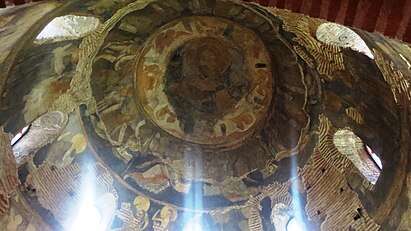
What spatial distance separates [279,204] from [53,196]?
4.00m

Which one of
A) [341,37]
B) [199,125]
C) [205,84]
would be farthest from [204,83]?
[341,37]

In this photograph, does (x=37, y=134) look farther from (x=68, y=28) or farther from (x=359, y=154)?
(x=359, y=154)

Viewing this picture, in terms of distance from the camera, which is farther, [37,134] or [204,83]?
[204,83]

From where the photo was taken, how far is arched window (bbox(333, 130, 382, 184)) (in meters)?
9.17

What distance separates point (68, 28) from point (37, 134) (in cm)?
208

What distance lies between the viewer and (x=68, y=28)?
8898 millimetres

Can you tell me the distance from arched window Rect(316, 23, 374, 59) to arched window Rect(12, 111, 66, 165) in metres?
4.64

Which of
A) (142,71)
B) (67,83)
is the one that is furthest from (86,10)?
(142,71)

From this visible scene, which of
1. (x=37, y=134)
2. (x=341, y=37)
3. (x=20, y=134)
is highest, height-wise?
(x=341, y=37)

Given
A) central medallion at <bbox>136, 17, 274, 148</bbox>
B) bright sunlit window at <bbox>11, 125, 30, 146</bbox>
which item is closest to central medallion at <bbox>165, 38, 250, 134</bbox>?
central medallion at <bbox>136, 17, 274, 148</bbox>

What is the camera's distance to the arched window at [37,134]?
9438mm

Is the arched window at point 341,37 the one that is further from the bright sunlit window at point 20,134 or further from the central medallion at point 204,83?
the bright sunlit window at point 20,134

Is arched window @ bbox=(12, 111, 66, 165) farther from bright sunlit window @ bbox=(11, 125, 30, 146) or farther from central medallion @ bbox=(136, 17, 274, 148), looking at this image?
central medallion @ bbox=(136, 17, 274, 148)

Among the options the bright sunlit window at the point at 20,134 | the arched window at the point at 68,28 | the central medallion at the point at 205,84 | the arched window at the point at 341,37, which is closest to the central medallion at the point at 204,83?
the central medallion at the point at 205,84
